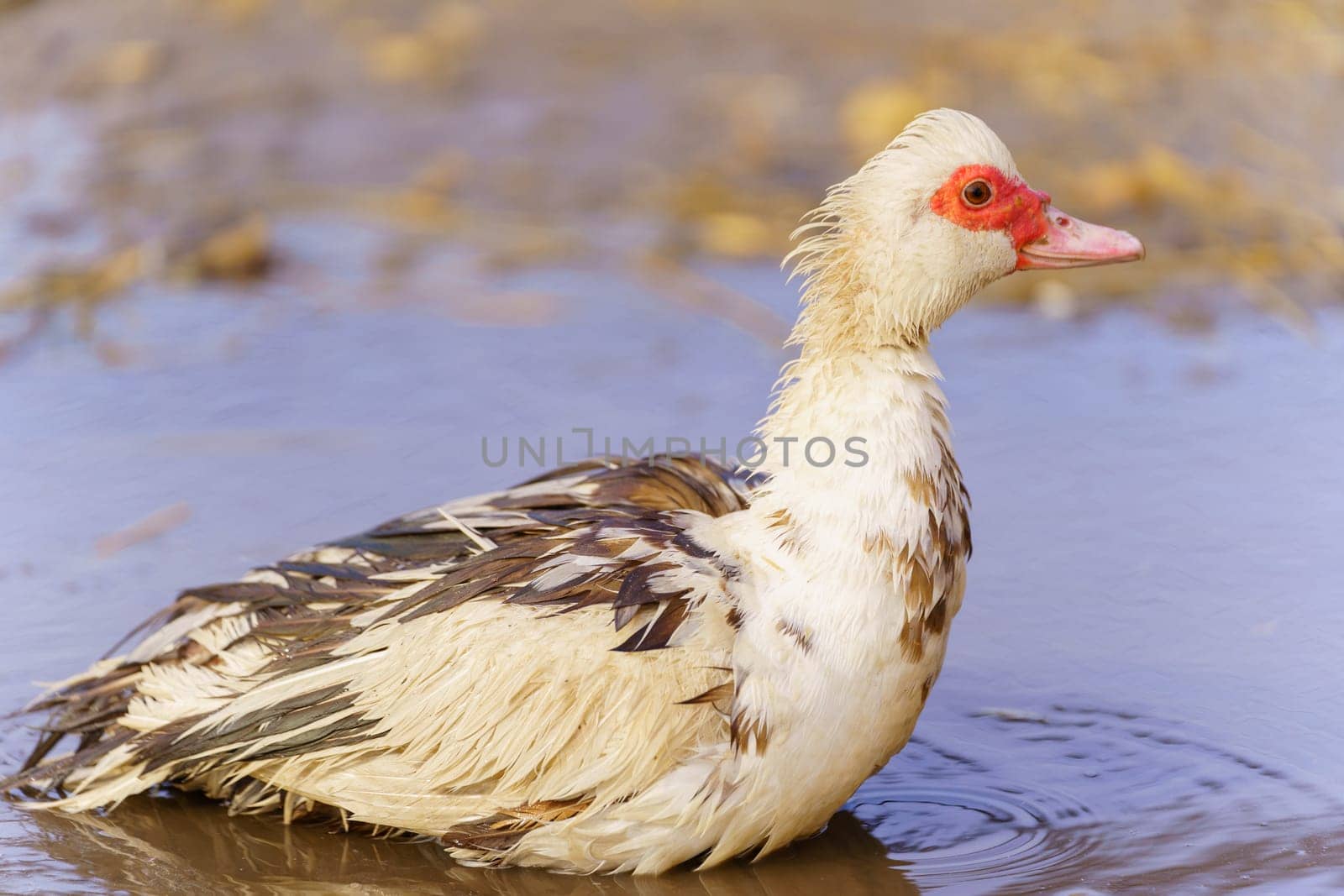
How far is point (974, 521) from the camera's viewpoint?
5672mm

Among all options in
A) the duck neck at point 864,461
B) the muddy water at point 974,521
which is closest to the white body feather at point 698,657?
the duck neck at point 864,461

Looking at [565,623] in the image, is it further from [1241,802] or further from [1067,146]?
[1067,146]

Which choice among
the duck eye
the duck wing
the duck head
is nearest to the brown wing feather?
the duck wing

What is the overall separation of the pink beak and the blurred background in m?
1.28

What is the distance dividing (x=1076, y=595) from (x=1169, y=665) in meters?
0.46

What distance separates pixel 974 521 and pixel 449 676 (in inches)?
93.5

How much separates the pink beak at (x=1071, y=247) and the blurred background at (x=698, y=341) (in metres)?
1.28

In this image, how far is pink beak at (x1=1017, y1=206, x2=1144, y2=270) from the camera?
A: 4121 mm

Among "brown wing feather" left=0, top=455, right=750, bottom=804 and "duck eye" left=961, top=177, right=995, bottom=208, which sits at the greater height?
"duck eye" left=961, top=177, right=995, bottom=208

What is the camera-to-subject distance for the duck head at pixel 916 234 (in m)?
3.93

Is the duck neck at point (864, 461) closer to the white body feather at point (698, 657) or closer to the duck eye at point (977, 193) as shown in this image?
the white body feather at point (698, 657)

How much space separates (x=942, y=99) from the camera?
915 cm

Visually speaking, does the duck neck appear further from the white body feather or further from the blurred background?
the blurred background

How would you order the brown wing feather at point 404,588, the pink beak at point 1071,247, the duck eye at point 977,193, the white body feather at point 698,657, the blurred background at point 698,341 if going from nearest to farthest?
the white body feather at point 698,657 → the brown wing feather at point 404,588 → the duck eye at point 977,193 → the pink beak at point 1071,247 → the blurred background at point 698,341
